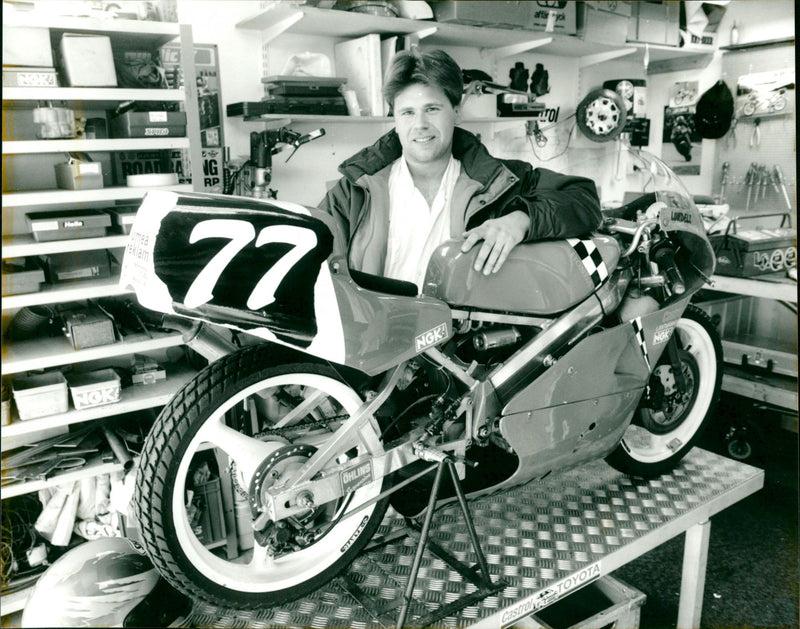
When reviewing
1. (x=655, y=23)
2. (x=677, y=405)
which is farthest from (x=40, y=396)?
(x=655, y=23)

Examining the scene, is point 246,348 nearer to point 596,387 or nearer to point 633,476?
point 596,387

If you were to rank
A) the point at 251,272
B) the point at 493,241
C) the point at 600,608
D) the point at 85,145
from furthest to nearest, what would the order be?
1. the point at 85,145
2. the point at 600,608
3. the point at 493,241
4. the point at 251,272

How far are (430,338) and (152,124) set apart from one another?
1408 mm

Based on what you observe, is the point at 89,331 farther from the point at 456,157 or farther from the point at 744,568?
the point at 744,568

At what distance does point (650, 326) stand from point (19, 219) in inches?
85.7

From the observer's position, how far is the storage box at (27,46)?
1.88 metres

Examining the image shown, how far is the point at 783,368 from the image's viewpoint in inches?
136

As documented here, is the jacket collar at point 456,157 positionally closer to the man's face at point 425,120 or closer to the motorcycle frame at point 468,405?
the man's face at point 425,120

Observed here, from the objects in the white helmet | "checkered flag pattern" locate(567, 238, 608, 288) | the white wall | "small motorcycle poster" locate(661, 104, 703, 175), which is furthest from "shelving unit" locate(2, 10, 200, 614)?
"small motorcycle poster" locate(661, 104, 703, 175)

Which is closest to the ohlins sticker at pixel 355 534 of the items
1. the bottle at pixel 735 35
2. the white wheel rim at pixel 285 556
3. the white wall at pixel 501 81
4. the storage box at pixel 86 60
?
the white wheel rim at pixel 285 556

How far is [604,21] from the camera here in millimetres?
3559

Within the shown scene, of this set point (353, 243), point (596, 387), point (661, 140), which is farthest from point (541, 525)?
point (661, 140)

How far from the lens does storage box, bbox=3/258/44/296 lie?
78.5 inches

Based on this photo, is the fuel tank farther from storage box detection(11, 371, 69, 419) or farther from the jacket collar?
storage box detection(11, 371, 69, 419)
